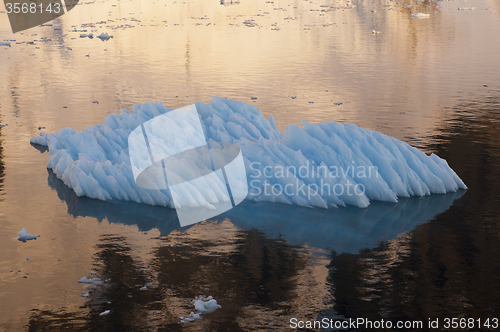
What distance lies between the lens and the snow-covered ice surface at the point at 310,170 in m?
10.3

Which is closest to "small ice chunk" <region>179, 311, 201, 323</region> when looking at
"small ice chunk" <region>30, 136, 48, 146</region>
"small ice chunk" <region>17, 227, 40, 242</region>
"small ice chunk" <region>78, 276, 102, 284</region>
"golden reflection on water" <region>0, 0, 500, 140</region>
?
"small ice chunk" <region>78, 276, 102, 284</region>

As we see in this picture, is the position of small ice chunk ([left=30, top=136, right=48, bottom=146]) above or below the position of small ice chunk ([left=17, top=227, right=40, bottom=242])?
above

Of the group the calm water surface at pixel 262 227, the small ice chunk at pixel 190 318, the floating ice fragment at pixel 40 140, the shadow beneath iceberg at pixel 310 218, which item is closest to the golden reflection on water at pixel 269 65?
the calm water surface at pixel 262 227

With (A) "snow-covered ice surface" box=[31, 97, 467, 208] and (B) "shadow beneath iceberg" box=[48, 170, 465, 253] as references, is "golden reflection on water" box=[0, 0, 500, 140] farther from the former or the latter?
(B) "shadow beneath iceberg" box=[48, 170, 465, 253]

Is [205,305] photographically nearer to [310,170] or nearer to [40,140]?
[310,170]

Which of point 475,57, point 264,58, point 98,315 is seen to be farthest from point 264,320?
point 475,57

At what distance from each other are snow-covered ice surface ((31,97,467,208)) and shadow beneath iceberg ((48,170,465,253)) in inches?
7.8

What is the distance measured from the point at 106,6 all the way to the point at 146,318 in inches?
1882

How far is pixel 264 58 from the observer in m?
25.7

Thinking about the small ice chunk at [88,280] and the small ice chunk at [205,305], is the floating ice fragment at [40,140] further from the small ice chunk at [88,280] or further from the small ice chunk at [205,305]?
the small ice chunk at [205,305]

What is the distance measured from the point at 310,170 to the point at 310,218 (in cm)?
118

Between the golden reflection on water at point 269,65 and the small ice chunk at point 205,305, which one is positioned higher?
the golden reflection on water at point 269,65

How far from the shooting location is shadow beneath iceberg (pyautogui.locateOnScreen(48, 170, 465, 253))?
8977mm

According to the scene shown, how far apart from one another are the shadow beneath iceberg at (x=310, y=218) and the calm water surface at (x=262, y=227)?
4cm
